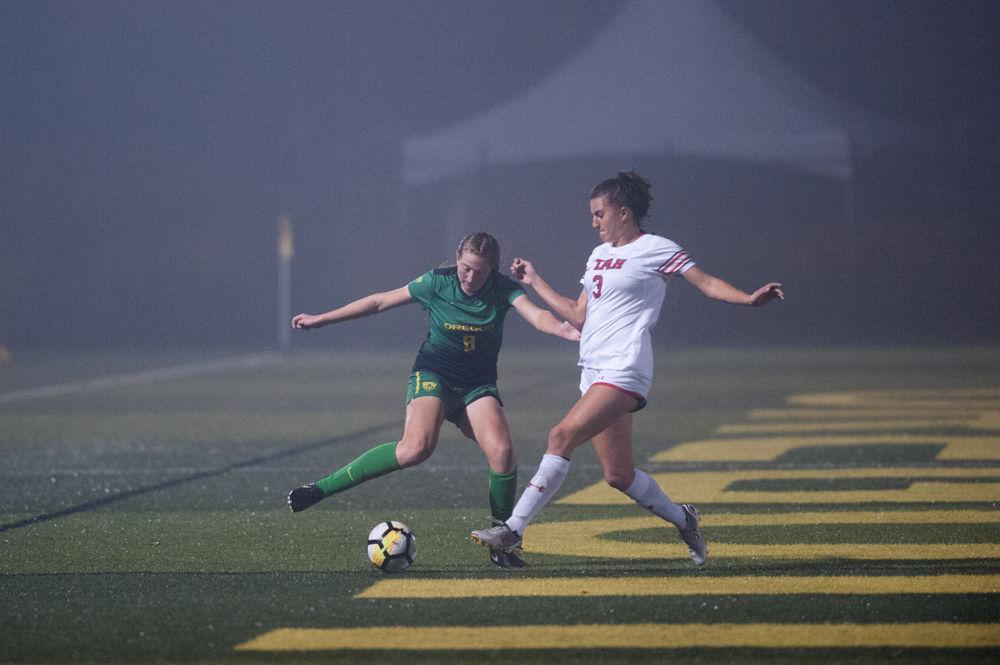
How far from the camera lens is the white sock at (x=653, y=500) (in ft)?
23.4

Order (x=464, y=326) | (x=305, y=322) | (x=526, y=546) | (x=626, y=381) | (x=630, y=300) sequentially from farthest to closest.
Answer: (x=305, y=322)
(x=526, y=546)
(x=464, y=326)
(x=630, y=300)
(x=626, y=381)

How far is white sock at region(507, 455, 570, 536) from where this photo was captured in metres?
6.96

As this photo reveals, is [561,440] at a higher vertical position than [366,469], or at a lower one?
higher

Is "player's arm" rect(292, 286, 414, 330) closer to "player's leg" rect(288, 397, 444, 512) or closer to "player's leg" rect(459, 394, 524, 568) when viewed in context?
"player's leg" rect(288, 397, 444, 512)

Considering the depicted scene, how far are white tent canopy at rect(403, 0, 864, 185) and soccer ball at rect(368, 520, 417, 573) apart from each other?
27.9 meters

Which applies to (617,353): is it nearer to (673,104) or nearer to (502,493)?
(502,493)

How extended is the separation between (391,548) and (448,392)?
35.5 inches

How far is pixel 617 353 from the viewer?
6938mm

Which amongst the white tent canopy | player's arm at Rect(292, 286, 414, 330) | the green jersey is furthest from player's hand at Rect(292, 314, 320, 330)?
the white tent canopy

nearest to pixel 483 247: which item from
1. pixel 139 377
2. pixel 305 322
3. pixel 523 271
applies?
pixel 523 271

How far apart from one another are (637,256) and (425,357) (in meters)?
1.28

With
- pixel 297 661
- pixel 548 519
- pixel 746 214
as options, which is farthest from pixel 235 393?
pixel 746 214

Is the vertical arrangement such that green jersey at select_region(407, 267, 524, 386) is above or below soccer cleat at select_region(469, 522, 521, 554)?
above

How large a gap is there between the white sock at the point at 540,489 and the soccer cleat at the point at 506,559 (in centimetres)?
15
